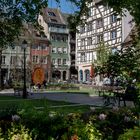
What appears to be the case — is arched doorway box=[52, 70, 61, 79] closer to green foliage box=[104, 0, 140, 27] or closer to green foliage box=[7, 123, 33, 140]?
green foliage box=[104, 0, 140, 27]

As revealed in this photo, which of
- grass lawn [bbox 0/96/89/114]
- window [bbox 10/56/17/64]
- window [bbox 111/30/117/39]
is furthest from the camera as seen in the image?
window [bbox 10/56/17/64]

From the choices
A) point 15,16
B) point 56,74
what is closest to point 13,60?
point 56,74

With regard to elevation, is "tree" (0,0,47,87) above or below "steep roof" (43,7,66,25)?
below

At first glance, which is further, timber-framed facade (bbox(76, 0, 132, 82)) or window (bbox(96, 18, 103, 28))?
window (bbox(96, 18, 103, 28))

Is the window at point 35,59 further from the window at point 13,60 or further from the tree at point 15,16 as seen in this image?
the tree at point 15,16

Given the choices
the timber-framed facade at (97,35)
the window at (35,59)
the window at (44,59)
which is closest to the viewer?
the timber-framed facade at (97,35)

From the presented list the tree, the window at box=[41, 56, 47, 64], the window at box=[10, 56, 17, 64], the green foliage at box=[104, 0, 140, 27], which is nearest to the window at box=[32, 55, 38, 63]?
the window at box=[41, 56, 47, 64]

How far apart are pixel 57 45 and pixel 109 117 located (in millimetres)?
88376

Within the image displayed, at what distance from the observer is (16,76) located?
68812 mm

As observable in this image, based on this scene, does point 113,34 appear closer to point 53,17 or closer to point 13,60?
point 13,60

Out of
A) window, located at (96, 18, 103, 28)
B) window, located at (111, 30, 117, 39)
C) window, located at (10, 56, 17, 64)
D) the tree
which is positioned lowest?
the tree

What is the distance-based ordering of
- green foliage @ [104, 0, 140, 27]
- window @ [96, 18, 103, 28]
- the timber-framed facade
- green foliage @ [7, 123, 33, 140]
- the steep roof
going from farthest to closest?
the steep roof, window @ [96, 18, 103, 28], the timber-framed facade, green foliage @ [104, 0, 140, 27], green foliage @ [7, 123, 33, 140]

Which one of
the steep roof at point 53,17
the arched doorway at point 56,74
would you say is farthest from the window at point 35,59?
the steep roof at point 53,17

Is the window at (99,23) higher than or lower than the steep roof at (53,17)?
lower
